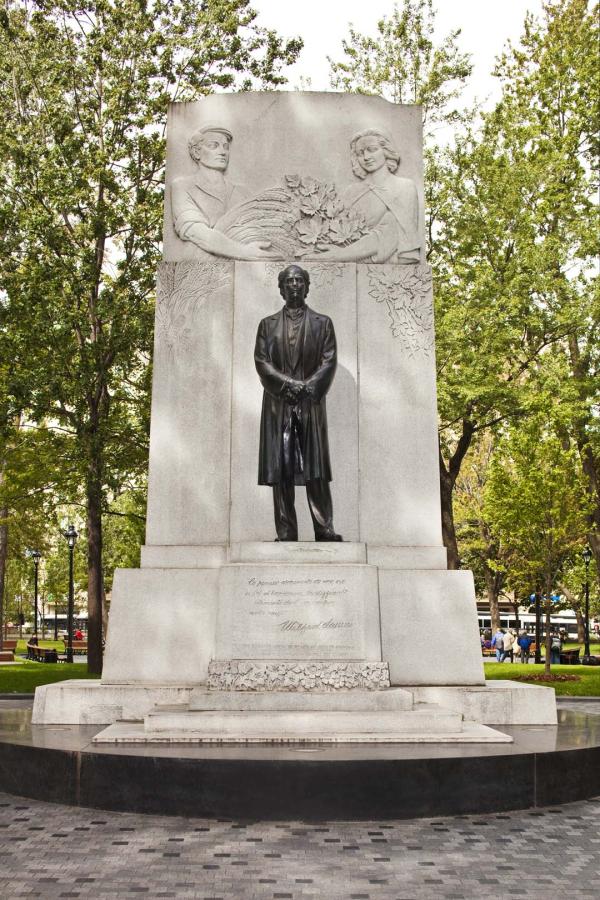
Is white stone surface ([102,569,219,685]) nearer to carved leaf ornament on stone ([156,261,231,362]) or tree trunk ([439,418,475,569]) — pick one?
carved leaf ornament on stone ([156,261,231,362])

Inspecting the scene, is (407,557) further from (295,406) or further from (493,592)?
(493,592)

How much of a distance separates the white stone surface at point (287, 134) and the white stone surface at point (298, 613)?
5.22 metres

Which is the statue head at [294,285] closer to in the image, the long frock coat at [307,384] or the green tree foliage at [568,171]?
the long frock coat at [307,384]

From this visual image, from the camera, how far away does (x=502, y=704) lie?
1116cm

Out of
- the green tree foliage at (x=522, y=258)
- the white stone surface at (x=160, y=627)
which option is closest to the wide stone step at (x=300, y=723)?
the white stone surface at (x=160, y=627)

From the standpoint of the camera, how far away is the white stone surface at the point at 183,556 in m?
12.1

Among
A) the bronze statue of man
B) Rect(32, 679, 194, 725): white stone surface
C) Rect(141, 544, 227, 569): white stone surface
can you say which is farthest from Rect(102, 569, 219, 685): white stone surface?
the bronze statue of man

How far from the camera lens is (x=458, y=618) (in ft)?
38.4

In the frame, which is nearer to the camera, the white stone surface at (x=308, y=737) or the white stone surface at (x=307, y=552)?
the white stone surface at (x=308, y=737)

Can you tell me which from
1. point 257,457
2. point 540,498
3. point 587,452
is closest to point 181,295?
point 257,457

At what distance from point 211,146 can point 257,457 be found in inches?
169

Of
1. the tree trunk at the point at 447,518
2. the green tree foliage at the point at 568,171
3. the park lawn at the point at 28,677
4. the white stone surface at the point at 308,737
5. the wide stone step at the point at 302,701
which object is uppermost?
the green tree foliage at the point at 568,171

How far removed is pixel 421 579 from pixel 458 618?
63cm

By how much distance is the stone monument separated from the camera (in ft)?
34.3
